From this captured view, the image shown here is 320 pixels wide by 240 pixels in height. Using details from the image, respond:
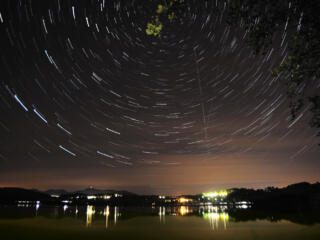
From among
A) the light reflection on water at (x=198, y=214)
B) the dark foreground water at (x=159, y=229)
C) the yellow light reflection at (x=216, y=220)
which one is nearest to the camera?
the dark foreground water at (x=159, y=229)

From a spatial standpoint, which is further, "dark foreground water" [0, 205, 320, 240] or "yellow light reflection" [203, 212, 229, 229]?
"yellow light reflection" [203, 212, 229, 229]

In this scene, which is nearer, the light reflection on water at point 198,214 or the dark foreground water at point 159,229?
the dark foreground water at point 159,229

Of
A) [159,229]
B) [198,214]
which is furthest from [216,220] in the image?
[198,214]

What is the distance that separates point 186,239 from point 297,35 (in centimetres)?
1123

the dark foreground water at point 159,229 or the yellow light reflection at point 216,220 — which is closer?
the dark foreground water at point 159,229

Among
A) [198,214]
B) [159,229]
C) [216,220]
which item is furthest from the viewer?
[198,214]

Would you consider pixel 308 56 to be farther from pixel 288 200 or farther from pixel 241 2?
pixel 288 200

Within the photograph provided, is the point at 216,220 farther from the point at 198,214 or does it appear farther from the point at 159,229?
the point at 198,214

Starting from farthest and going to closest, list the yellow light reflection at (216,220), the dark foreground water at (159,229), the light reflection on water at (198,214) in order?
the light reflection on water at (198,214) → the yellow light reflection at (216,220) → the dark foreground water at (159,229)

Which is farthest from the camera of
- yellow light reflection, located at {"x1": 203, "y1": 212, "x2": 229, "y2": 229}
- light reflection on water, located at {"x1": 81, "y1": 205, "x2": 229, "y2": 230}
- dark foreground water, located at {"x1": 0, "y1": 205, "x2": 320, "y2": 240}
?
light reflection on water, located at {"x1": 81, "y1": 205, "x2": 229, "y2": 230}

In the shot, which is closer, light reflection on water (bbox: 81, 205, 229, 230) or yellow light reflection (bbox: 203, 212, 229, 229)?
yellow light reflection (bbox: 203, 212, 229, 229)

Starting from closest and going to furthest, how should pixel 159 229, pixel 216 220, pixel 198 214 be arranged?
pixel 159 229 < pixel 216 220 < pixel 198 214

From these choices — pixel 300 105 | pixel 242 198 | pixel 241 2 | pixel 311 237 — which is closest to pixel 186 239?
pixel 311 237

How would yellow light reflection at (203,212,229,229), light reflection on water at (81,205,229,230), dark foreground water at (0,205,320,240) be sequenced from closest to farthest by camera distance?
dark foreground water at (0,205,320,240), yellow light reflection at (203,212,229,229), light reflection on water at (81,205,229,230)
